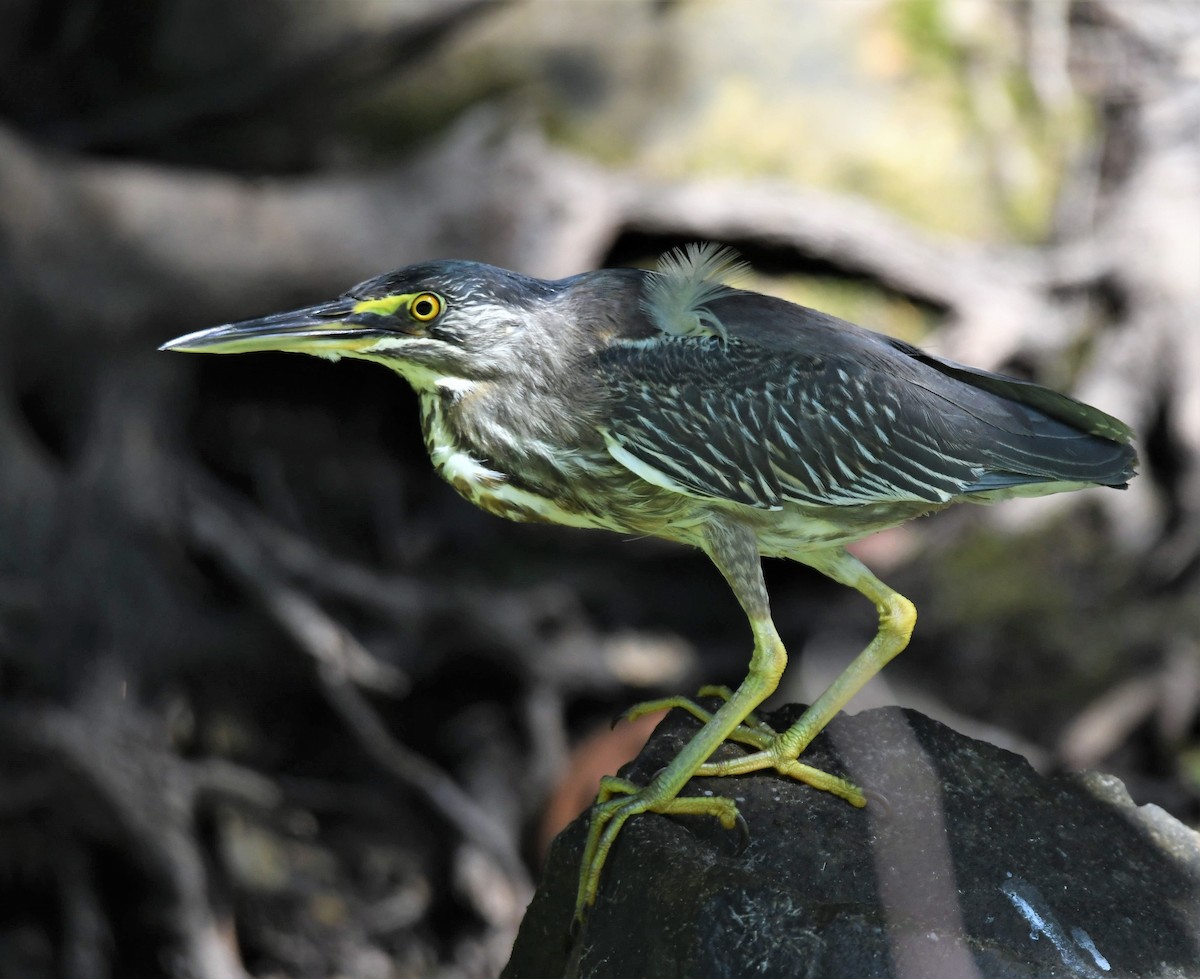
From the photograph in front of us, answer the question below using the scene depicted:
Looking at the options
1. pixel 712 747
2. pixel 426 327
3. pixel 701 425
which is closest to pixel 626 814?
pixel 712 747

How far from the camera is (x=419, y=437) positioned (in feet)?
19.2

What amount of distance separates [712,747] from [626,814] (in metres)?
0.23

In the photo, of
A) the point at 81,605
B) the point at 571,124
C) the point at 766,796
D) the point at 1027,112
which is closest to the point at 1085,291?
the point at 1027,112

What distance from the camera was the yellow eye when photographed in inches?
112

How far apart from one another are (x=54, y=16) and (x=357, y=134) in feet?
4.21

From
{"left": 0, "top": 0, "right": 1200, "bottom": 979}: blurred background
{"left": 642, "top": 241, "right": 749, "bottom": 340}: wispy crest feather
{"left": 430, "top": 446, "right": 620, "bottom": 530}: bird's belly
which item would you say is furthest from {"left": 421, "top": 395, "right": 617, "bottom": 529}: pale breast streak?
{"left": 0, "top": 0, "right": 1200, "bottom": 979}: blurred background

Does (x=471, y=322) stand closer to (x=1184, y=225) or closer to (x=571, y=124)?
(x=571, y=124)

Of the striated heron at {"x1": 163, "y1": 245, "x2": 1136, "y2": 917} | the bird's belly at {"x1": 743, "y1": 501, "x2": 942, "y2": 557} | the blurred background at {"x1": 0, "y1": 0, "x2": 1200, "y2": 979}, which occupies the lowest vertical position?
the blurred background at {"x1": 0, "y1": 0, "x2": 1200, "y2": 979}

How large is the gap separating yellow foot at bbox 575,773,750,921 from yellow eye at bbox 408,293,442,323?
1.06m

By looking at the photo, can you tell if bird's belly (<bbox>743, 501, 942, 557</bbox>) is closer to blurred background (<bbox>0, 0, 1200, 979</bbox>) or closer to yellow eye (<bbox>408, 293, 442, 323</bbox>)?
yellow eye (<bbox>408, 293, 442, 323</bbox>)

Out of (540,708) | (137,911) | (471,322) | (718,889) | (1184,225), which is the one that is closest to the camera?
(718,889)

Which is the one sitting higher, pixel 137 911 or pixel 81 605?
pixel 81 605

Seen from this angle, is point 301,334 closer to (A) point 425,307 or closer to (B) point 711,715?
(A) point 425,307

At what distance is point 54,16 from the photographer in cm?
562
